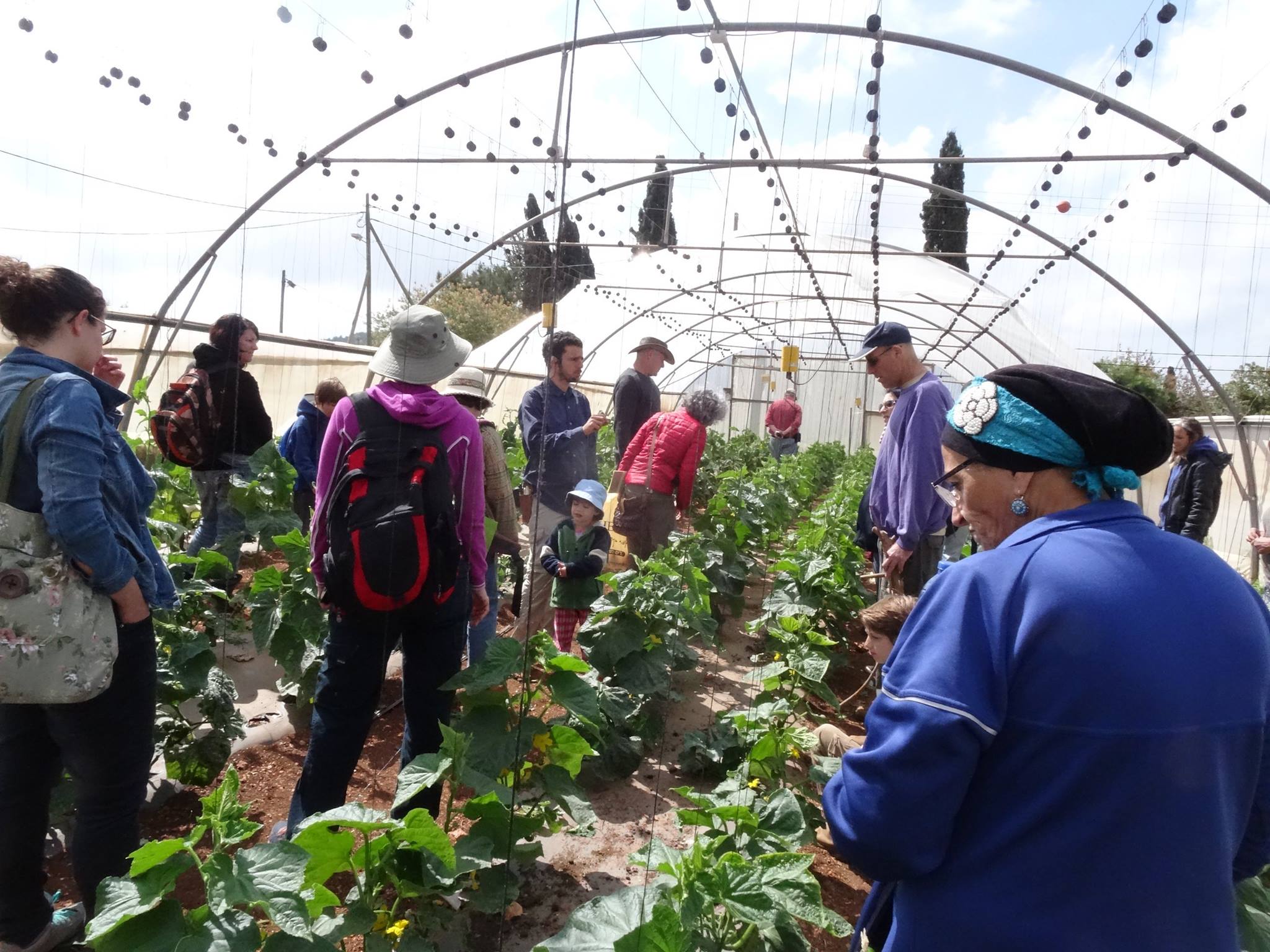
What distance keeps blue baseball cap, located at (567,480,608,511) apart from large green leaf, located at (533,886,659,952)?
270 centimetres

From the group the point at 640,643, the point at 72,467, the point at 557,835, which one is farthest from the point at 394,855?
the point at 640,643

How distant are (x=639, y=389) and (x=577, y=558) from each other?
82.9 inches

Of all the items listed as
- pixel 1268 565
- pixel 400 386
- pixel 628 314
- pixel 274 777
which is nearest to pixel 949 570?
pixel 400 386

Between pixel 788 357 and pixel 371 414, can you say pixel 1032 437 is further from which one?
pixel 788 357

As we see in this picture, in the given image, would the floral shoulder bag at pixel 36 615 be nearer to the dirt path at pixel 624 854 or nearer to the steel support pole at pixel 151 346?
the dirt path at pixel 624 854

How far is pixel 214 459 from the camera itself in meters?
4.95

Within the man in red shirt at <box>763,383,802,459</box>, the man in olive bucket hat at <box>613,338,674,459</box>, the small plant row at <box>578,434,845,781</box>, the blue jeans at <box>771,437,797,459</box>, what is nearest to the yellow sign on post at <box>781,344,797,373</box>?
the man in red shirt at <box>763,383,802,459</box>

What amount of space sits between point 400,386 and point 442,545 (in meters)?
0.53

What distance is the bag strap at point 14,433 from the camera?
187cm

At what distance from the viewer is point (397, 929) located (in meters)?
1.92

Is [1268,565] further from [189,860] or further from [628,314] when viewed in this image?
[628,314]

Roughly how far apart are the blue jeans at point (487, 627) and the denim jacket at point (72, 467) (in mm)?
1754

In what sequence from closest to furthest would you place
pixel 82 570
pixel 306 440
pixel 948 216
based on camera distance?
pixel 82 570 → pixel 306 440 → pixel 948 216

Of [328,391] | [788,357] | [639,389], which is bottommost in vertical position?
[328,391]
